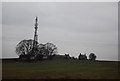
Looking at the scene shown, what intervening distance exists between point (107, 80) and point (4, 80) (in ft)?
20.8

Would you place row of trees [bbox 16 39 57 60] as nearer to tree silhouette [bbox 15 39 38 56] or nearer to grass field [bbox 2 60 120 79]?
tree silhouette [bbox 15 39 38 56]

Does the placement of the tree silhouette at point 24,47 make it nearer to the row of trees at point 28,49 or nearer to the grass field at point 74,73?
the row of trees at point 28,49

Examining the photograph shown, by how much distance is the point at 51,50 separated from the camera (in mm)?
26688

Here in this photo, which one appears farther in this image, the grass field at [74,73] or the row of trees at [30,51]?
the row of trees at [30,51]

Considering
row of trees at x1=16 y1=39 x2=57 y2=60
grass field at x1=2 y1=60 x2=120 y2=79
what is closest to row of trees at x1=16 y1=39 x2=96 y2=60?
row of trees at x1=16 y1=39 x2=57 y2=60

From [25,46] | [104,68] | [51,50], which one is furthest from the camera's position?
[51,50]

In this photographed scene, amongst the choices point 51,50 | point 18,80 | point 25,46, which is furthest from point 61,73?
point 51,50

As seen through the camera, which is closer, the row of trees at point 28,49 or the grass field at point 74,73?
the grass field at point 74,73

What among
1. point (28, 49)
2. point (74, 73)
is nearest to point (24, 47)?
point (28, 49)

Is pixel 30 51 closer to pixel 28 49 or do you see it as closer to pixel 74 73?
pixel 28 49

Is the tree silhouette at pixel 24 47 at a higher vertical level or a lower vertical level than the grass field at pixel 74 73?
higher

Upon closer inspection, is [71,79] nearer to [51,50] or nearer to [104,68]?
[104,68]

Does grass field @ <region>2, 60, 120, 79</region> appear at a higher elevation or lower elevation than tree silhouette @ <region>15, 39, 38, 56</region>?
lower

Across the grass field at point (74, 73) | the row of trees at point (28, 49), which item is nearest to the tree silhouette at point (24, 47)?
the row of trees at point (28, 49)
